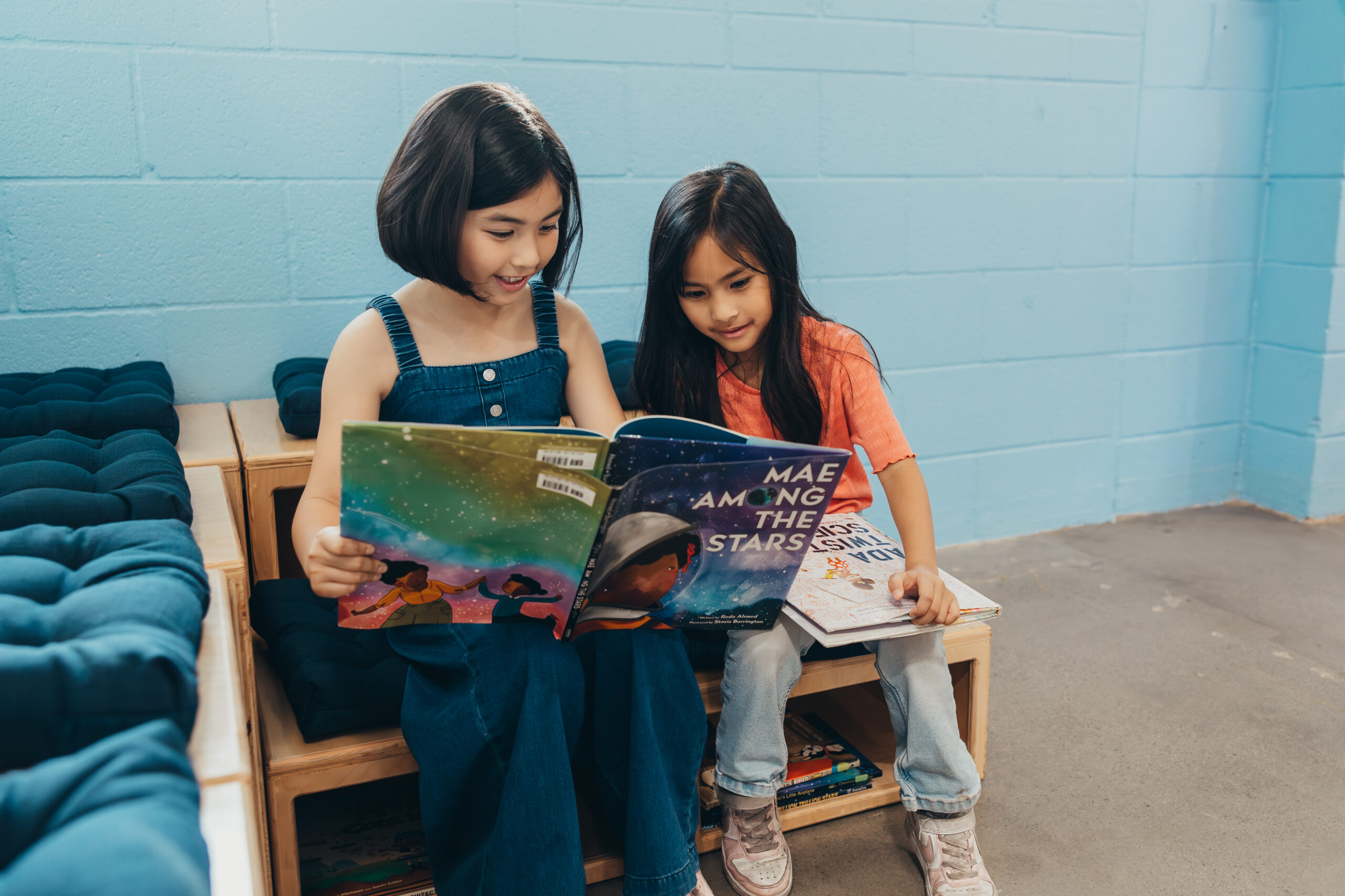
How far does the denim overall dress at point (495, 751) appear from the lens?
99cm

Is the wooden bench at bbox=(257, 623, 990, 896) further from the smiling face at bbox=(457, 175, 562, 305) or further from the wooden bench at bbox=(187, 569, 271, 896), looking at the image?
the smiling face at bbox=(457, 175, 562, 305)

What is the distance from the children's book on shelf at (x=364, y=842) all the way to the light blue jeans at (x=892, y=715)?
0.39 meters

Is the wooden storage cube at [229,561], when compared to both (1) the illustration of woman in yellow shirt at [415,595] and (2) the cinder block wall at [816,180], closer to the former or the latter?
(1) the illustration of woman in yellow shirt at [415,595]

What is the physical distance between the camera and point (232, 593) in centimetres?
93

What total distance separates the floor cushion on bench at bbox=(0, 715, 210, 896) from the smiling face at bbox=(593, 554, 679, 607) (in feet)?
1.57

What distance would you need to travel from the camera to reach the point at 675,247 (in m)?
1.30

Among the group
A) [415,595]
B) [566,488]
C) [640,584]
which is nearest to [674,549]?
[640,584]

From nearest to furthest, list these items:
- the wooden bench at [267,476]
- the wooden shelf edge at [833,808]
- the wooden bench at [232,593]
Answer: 1. the wooden bench at [232,593]
2. the wooden shelf edge at [833,808]
3. the wooden bench at [267,476]

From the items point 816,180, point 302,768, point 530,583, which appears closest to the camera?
point 530,583

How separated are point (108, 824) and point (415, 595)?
481mm

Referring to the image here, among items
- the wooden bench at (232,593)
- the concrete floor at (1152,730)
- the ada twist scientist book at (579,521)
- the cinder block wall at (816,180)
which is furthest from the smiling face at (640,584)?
the cinder block wall at (816,180)

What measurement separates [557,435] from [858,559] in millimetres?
545

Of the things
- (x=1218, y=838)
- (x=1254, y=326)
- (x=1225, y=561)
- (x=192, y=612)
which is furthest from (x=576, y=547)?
(x=1254, y=326)

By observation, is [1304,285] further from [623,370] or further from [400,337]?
[400,337]
